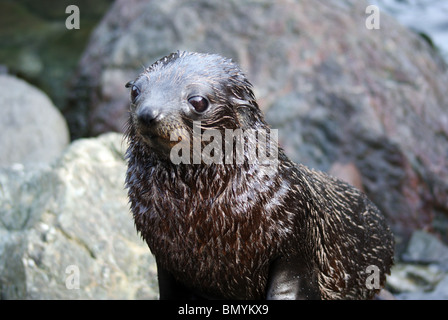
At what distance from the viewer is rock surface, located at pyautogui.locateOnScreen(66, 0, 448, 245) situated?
7879 millimetres

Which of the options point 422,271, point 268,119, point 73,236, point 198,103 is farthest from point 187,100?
point 422,271

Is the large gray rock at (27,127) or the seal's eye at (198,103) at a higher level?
the large gray rock at (27,127)

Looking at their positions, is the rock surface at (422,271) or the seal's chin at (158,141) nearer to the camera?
the seal's chin at (158,141)

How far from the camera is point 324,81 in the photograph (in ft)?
27.2

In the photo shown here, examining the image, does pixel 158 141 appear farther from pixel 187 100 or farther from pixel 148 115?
pixel 187 100

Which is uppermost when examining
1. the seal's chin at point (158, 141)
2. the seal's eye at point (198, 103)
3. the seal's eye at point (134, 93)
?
the seal's eye at point (134, 93)

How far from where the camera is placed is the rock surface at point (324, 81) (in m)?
7.88

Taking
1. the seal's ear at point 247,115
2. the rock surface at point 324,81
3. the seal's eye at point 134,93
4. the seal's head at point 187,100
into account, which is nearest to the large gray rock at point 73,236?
the seal's head at point 187,100

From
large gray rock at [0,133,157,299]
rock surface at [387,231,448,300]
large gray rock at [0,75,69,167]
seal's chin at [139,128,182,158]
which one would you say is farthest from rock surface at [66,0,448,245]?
seal's chin at [139,128,182,158]

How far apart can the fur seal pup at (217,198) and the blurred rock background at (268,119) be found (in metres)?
1.73

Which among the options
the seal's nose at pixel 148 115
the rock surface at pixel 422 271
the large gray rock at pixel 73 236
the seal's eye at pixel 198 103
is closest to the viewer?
the seal's nose at pixel 148 115

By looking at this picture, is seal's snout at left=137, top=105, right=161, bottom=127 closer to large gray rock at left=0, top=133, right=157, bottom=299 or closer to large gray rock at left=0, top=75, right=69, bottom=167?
large gray rock at left=0, top=133, right=157, bottom=299

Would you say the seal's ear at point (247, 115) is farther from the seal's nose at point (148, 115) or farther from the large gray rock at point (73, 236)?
the large gray rock at point (73, 236)

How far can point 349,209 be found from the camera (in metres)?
4.73
